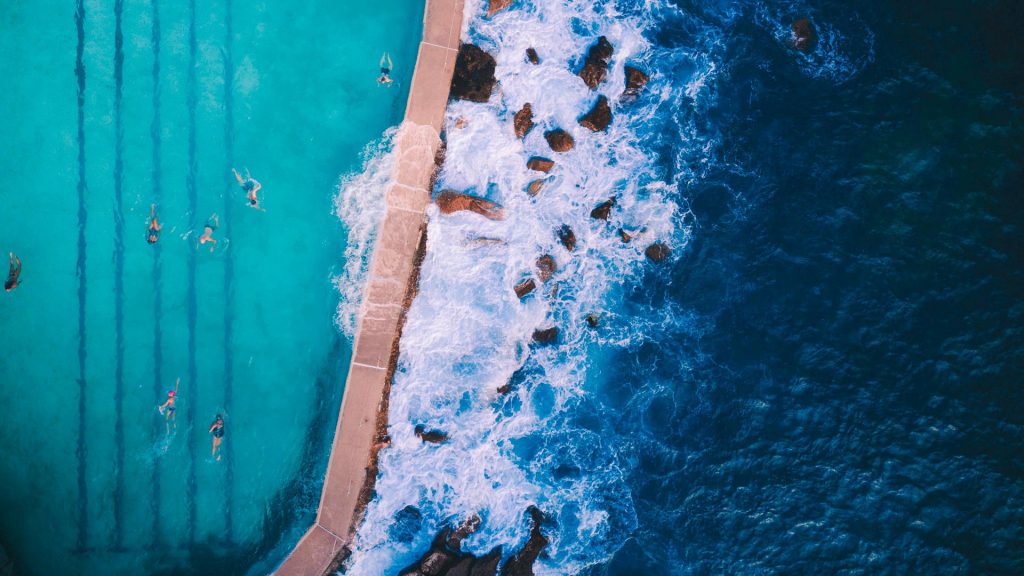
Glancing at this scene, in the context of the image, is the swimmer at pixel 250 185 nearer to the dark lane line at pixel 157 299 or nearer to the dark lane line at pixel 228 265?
the dark lane line at pixel 228 265

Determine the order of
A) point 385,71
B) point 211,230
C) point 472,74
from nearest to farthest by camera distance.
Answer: point 211,230 → point 385,71 → point 472,74

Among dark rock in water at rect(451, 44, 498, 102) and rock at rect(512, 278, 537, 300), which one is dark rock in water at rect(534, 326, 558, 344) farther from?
dark rock in water at rect(451, 44, 498, 102)

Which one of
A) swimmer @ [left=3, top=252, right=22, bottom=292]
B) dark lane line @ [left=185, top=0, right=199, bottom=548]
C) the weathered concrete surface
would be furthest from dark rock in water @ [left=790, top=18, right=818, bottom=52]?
swimmer @ [left=3, top=252, right=22, bottom=292]

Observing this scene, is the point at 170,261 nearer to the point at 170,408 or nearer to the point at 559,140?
the point at 170,408

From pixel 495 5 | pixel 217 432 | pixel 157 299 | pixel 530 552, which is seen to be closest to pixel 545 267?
pixel 495 5

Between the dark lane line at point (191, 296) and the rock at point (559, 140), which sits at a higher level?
the rock at point (559, 140)

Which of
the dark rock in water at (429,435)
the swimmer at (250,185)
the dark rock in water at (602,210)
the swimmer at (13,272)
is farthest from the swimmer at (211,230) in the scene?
the dark rock in water at (602,210)

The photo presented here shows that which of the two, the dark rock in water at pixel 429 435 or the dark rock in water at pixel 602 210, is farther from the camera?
the dark rock in water at pixel 602 210
